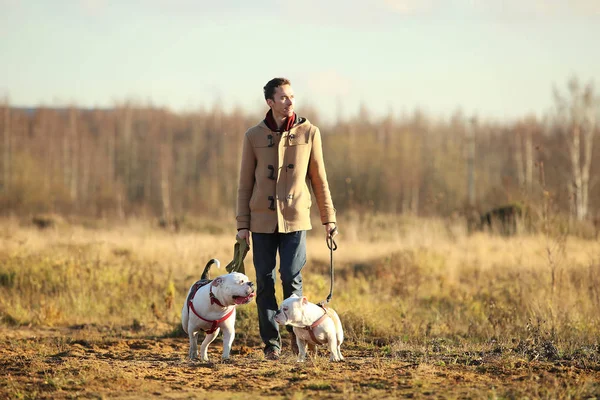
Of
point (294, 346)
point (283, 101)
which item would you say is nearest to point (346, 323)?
point (294, 346)

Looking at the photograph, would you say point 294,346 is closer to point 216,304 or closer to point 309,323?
point 309,323

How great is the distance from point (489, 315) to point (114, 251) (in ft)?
A: 26.3

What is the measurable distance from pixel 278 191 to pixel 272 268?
756 millimetres

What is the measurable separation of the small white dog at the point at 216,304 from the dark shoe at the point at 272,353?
17.6 inches

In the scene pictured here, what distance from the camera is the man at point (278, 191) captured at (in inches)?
290

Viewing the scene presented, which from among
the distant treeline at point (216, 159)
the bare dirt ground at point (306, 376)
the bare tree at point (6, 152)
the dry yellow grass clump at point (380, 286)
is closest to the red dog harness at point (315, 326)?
the bare dirt ground at point (306, 376)

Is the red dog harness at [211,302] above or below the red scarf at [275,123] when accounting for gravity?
below

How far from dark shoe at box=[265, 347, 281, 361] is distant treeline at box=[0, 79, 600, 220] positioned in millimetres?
26821

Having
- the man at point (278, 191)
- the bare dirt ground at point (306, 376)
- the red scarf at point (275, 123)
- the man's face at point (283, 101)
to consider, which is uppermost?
the man's face at point (283, 101)

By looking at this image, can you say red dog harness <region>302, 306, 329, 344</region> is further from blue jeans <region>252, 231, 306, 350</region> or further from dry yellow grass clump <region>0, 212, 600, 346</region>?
dry yellow grass clump <region>0, 212, 600, 346</region>

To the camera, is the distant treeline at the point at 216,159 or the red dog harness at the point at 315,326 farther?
the distant treeline at the point at 216,159

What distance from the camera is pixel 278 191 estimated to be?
7.37 m

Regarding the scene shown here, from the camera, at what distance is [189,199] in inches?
1870

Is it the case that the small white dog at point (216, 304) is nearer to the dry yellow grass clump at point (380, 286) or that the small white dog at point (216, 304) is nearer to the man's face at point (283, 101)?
the man's face at point (283, 101)
